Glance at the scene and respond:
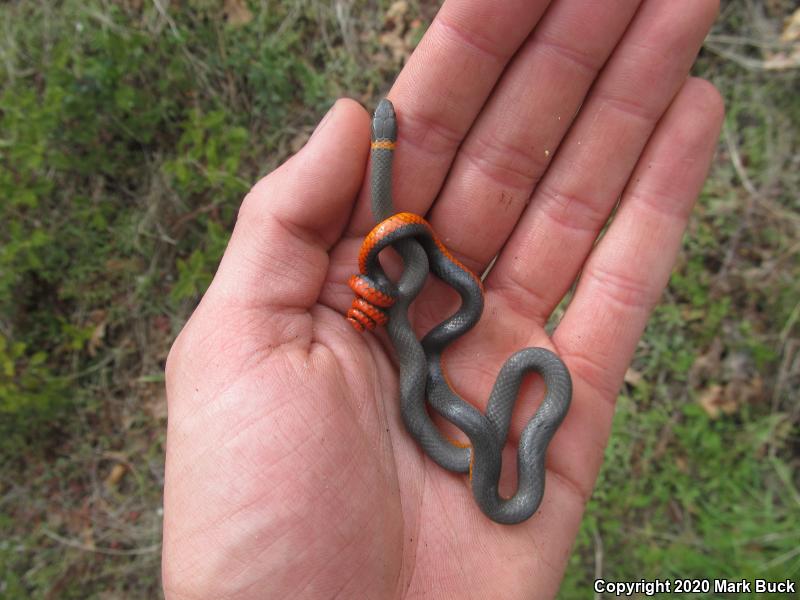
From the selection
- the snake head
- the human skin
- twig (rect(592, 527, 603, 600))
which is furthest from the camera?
twig (rect(592, 527, 603, 600))

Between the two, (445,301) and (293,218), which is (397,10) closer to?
(445,301)

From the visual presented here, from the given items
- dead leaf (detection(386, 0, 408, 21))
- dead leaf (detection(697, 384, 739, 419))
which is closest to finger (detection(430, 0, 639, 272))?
dead leaf (detection(386, 0, 408, 21))

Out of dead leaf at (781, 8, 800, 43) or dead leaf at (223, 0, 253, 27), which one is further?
dead leaf at (223, 0, 253, 27)

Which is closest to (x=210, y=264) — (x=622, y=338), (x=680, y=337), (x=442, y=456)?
(x=442, y=456)

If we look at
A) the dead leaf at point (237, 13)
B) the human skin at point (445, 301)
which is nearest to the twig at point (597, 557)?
the human skin at point (445, 301)

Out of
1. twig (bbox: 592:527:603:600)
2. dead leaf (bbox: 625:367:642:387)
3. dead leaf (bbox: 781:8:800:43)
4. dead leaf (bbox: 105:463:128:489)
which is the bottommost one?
dead leaf (bbox: 105:463:128:489)

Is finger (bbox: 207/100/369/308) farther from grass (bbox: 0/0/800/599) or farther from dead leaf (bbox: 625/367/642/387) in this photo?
dead leaf (bbox: 625/367/642/387)

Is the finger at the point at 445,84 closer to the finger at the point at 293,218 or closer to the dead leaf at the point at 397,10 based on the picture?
the finger at the point at 293,218
